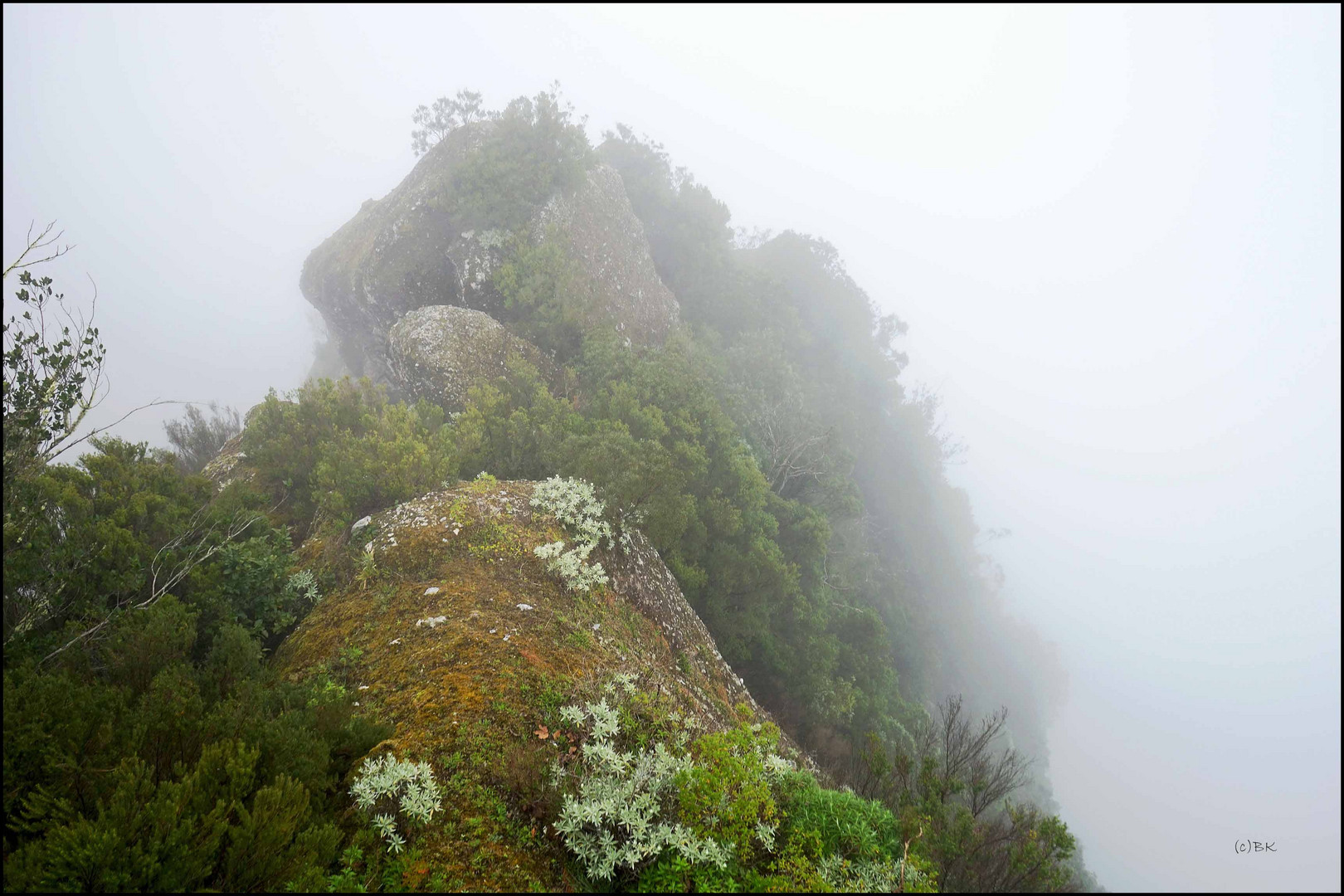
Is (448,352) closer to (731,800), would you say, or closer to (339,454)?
(339,454)

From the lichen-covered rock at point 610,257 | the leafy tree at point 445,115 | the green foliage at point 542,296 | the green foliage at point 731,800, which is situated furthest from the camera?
the leafy tree at point 445,115

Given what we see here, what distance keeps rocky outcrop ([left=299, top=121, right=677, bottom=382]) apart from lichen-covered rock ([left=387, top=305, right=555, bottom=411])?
3263 millimetres

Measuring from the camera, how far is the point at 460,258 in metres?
21.3

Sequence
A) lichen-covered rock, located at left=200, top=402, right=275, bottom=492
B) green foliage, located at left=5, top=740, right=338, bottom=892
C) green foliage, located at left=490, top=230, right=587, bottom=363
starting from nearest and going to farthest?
green foliage, located at left=5, top=740, right=338, bottom=892, lichen-covered rock, located at left=200, top=402, right=275, bottom=492, green foliage, located at left=490, top=230, right=587, bottom=363

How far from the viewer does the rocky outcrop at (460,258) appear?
69.9ft

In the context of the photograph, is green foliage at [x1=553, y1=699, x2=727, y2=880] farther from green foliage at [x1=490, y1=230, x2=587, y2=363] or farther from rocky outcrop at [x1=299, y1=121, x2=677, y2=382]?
rocky outcrop at [x1=299, y1=121, x2=677, y2=382]

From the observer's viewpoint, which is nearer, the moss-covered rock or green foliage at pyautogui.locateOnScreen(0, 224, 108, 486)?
the moss-covered rock

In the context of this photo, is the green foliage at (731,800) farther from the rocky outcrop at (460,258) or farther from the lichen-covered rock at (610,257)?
the rocky outcrop at (460,258)

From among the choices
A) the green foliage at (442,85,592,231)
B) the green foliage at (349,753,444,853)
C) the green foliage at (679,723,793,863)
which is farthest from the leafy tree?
the green foliage at (679,723,793,863)

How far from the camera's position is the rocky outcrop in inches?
838

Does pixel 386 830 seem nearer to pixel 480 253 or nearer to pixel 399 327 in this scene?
pixel 399 327

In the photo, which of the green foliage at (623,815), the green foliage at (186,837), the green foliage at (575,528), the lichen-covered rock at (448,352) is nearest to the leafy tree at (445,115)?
the lichen-covered rock at (448,352)

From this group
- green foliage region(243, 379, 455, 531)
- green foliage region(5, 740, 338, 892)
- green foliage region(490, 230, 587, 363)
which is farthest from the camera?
green foliage region(490, 230, 587, 363)

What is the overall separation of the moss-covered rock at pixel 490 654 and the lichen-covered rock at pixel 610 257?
13.2 m
